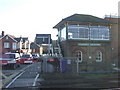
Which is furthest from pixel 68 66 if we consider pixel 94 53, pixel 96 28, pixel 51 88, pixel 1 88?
pixel 96 28

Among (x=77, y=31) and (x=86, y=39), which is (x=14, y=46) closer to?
(x=77, y=31)

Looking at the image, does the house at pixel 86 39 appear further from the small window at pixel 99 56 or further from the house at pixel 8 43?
the house at pixel 8 43

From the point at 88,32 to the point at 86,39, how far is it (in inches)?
44.5

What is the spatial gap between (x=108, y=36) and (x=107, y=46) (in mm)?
1560

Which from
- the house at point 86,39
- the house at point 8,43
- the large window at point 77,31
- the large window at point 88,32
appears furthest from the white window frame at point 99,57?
the house at point 8,43

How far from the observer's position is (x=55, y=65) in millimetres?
15648

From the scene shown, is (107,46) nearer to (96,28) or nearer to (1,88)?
(96,28)

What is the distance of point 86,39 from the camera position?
79.4ft

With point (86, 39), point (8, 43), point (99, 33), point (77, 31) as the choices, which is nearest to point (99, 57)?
point (86, 39)

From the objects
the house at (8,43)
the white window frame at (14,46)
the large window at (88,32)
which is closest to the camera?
the large window at (88,32)

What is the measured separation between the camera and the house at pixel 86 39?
2356 cm

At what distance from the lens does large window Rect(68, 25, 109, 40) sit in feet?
78.1

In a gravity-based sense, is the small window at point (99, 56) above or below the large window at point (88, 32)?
below

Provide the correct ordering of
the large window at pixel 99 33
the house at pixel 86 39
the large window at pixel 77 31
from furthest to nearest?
1. the large window at pixel 99 33
2. the large window at pixel 77 31
3. the house at pixel 86 39
